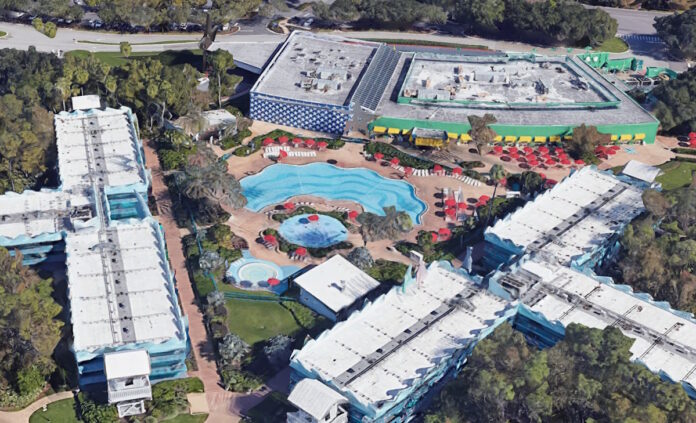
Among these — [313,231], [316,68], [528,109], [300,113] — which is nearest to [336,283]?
[313,231]

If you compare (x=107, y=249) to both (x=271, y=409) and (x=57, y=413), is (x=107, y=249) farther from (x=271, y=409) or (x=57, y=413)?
(x=271, y=409)

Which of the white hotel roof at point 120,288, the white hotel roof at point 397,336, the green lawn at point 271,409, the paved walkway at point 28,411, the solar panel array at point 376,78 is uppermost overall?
the solar panel array at point 376,78

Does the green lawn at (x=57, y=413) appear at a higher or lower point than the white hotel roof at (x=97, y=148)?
lower

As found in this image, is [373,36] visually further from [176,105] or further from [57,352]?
[57,352]

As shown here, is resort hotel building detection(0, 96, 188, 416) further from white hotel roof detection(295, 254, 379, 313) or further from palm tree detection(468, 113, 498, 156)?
palm tree detection(468, 113, 498, 156)

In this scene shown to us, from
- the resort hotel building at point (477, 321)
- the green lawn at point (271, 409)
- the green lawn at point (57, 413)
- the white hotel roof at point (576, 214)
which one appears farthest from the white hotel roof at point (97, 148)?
the white hotel roof at point (576, 214)

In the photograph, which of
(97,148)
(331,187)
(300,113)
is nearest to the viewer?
(97,148)

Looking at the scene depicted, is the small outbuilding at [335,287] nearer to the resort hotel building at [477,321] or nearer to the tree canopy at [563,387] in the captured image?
the resort hotel building at [477,321]

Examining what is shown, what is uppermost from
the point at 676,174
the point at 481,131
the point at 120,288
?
the point at 481,131
